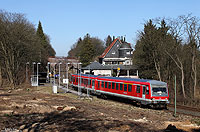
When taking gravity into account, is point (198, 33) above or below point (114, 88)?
above

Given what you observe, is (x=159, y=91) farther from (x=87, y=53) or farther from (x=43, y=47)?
(x=87, y=53)

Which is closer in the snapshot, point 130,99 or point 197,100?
point 130,99

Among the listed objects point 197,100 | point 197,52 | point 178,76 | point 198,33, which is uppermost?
point 198,33

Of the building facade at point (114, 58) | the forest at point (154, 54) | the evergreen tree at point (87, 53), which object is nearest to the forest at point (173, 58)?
the forest at point (154, 54)

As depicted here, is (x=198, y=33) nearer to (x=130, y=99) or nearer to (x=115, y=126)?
(x=130, y=99)

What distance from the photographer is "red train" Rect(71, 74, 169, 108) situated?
79.3 feet

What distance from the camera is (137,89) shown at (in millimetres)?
25938

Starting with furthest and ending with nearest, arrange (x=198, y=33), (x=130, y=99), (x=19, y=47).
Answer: (x=19, y=47), (x=198, y=33), (x=130, y=99)

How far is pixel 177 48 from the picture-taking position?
3722 centimetres

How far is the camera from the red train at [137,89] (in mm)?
24172

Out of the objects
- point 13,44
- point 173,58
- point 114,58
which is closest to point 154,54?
point 173,58

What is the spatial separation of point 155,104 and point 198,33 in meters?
13.7

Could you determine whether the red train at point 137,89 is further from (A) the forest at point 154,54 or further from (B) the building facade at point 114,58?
(B) the building facade at point 114,58

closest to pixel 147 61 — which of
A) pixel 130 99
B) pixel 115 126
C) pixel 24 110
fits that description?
pixel 130 99
